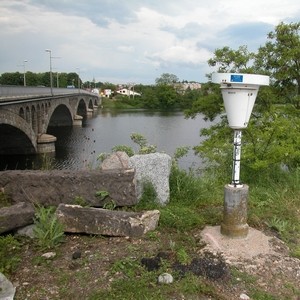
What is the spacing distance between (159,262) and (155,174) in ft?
4.52

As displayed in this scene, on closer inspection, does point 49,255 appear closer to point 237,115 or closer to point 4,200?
point 4,200

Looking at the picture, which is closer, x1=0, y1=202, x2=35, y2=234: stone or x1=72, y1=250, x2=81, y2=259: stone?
x1=72, y1=250, x2=81, y2=259: stone

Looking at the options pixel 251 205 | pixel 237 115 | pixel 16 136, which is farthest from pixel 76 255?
pixel 16 136

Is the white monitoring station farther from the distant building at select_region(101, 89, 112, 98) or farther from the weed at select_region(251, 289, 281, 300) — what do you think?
the distant building at select_region(101, 89, 112, 98)

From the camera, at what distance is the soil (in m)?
2.58

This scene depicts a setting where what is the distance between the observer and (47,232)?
10.5 feet

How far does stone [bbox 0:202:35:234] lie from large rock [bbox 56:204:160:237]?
12.5 inches

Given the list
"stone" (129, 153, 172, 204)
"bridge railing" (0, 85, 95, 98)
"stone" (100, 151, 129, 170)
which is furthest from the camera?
"bridge railing" (0, 85, 95, 98)

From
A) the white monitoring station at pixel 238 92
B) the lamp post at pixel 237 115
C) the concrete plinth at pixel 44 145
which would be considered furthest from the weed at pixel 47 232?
the concrete plinth at pixel 44 145

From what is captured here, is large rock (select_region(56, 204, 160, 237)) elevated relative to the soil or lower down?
elevated

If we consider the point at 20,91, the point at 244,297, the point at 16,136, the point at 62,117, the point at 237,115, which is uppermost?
the point at 20,91

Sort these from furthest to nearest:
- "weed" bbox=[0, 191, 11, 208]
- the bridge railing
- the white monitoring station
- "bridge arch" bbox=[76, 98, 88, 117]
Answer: "bridge arch" bbox=[76, 98, 88, 117]
the bridge railing
"weed" bbox=[0, 191, 11, 208]
the white monitoring station

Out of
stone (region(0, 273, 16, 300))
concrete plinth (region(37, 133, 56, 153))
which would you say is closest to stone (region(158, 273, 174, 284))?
stone (region(0, 273, 16, 300))

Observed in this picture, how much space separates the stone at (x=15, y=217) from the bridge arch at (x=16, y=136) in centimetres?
1904
